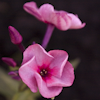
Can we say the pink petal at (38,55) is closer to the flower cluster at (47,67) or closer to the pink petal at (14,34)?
the flower cluster at (47,67)

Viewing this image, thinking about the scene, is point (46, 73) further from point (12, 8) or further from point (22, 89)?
point (12, 8)

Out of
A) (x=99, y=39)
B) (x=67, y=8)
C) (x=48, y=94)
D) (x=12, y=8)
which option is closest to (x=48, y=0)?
(x=67, y=8)

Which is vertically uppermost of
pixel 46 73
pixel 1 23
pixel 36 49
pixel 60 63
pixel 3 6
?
pixel 36 49

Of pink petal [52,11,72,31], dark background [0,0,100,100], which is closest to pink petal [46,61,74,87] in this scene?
pink petal [52,11,72,31]

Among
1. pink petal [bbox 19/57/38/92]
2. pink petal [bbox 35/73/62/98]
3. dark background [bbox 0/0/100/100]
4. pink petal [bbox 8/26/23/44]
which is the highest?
pink petal [bbox 8/26/23/44]

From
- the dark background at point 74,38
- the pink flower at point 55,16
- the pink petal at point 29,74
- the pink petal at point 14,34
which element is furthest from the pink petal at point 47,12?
the dark background at point 74,38

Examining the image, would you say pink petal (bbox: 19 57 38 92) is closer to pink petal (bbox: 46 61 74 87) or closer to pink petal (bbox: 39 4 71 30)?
pink petal (bbox: 46 61 74 87)
